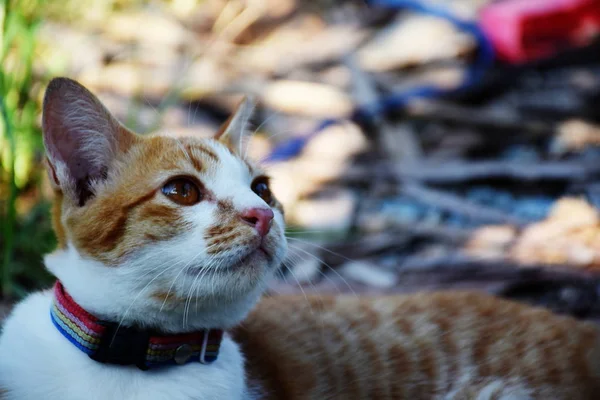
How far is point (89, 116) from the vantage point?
1.66 meters

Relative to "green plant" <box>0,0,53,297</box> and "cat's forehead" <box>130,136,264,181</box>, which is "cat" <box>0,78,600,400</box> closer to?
"cat's forehead" <box>130,136,264,181</box>

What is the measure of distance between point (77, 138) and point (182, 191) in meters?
0.31

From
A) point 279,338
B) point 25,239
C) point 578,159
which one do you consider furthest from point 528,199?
point 25,239

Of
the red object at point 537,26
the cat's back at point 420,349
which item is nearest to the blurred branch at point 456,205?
the red object at point 537,26

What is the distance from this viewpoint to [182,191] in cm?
162

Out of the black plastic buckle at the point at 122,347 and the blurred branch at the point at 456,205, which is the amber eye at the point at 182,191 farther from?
the blurred branch at the point at 456,205

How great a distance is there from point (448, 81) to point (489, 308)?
2859 millimetres

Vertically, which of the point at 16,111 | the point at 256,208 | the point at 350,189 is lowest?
the point at 350,189

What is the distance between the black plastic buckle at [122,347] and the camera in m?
1.49

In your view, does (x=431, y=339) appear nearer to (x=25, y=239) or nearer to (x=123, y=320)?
(x=123, y=320)

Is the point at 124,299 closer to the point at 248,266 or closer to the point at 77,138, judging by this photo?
the point at 248,266

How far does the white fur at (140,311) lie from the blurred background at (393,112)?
5.84 feet

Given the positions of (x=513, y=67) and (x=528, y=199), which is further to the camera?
(x=513, y=67)

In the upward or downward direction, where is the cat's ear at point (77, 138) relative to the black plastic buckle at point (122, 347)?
upward
